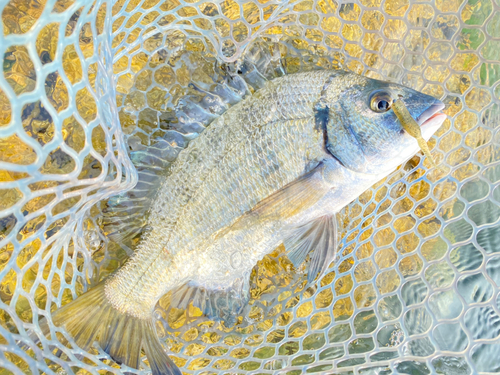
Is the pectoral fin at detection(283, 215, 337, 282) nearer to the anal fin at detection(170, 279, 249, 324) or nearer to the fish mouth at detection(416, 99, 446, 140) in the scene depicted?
the anal fin at detection(170, 279, 249, 324)

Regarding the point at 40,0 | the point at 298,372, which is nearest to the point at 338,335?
the point at 298,372

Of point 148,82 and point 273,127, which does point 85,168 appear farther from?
point 273,127

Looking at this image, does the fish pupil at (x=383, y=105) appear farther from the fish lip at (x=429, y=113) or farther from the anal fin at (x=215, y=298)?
the anal fin at (x=215, y=298)

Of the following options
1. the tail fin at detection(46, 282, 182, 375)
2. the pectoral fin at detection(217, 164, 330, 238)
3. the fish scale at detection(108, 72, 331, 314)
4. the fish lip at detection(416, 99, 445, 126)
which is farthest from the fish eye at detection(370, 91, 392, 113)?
the tail fin at detection(46, 282, 182, 375)

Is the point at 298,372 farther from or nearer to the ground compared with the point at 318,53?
nearer to the ground

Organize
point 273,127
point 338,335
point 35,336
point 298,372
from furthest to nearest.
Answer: point 338,335, point 298,372, point 273,127, point 35,336

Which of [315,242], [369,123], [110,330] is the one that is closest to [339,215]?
[315,242]

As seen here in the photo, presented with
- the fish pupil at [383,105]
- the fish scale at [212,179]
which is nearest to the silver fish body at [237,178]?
the fish scale at [212,179]
